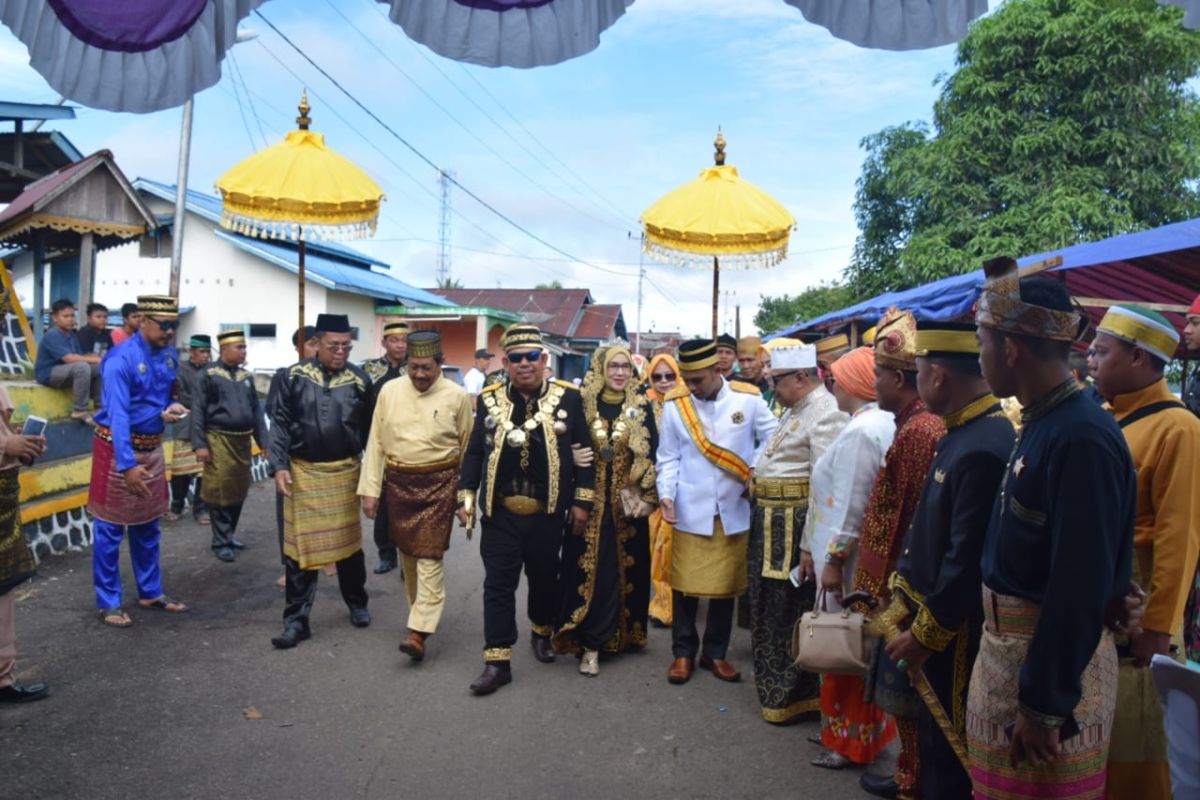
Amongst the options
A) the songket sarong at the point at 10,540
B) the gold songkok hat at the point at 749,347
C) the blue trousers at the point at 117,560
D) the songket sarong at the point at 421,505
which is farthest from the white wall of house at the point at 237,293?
the songket sarong at the point at 10,540

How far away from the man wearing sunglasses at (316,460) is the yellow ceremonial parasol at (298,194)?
0.75m

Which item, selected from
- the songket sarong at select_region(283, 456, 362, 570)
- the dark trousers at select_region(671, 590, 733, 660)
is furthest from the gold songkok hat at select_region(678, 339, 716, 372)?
the songket sarong at select_region(283, 456, 362, 570)

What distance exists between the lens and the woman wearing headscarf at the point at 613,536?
580cm

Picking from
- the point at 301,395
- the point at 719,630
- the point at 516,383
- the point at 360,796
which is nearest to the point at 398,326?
the point at 301,395

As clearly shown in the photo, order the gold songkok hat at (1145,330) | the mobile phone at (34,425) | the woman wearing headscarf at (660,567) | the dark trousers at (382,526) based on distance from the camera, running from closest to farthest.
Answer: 1. the gold songkok hat at (1145,330)
2. the dark trousers at (382,526)
3. the woman wearing headscarf at (660,567)
4. the mobile phone at (34,425)

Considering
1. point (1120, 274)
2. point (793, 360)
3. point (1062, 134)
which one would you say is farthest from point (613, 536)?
point (1062, 134)

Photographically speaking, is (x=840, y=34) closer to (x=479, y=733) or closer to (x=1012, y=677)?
(x=1012, y=677)

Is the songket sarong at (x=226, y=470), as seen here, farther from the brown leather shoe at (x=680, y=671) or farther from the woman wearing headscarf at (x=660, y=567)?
the brown leather shoe at (x=680, y=671)

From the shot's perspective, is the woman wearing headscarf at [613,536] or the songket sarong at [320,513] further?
the songket sarong at [320,513]

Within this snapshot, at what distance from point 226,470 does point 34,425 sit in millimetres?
1619

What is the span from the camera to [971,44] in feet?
61.0

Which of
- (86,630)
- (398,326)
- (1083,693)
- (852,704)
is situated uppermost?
(398,326)

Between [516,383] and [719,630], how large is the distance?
6.53 feet

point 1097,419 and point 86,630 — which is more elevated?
point 1097,419
